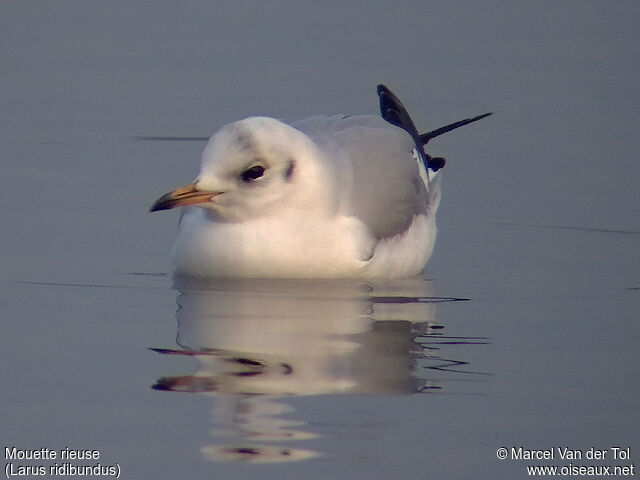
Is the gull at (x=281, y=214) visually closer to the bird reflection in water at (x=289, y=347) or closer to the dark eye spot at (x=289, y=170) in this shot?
the dark eye spot at (x=289, y=170)

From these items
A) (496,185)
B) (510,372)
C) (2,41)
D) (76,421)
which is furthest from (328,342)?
(2,41)

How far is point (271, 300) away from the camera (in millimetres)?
9188

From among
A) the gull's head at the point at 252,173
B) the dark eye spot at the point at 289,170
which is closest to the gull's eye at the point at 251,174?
the gull's head at the point at 252,173

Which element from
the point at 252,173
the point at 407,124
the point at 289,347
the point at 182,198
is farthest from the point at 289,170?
the point at 407,124

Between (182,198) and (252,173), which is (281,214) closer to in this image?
(252,173)

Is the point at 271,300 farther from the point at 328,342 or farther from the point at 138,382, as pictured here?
the point at 138,382

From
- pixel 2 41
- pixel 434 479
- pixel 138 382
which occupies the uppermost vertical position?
pixel 2 41

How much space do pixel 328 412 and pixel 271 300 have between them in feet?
6.56

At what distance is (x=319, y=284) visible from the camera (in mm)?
9586

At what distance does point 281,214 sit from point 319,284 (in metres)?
0.45

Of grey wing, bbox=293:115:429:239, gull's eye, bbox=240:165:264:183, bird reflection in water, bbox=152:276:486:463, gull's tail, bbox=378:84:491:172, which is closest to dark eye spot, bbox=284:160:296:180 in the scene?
gull's eye, bbox=240:165:264:183

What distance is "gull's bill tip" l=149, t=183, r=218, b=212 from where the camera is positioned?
30.1ft

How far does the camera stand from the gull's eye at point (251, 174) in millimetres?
9477

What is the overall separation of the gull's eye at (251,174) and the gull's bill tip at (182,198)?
7.0 inches
